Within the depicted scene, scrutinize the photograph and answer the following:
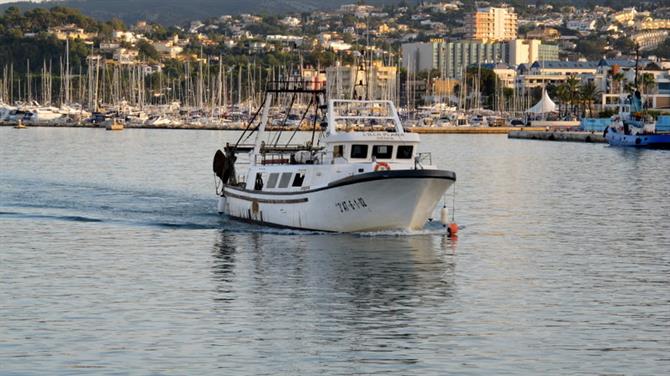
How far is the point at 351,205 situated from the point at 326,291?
10.5 meters

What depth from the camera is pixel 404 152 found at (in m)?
47.0

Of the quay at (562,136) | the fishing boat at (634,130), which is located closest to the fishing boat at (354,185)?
the fishing boat at (634,130)

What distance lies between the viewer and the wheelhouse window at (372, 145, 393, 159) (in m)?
46.6

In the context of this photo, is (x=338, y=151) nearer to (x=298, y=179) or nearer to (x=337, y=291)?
(x=298, y=179)

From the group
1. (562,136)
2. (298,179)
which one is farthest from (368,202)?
(562,136)

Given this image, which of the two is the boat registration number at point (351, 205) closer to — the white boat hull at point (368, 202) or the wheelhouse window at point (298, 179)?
the white boat hull at point (368, 202)

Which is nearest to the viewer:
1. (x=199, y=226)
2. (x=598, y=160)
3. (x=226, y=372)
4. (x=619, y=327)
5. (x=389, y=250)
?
(x=226, y=372)

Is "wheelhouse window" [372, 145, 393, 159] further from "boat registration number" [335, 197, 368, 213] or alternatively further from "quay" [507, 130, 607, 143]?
"quay" [507, 130, 607, 143]

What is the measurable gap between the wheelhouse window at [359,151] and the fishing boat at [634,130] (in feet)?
322

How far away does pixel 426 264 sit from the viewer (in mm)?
40719

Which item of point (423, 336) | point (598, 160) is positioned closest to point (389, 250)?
point (423, 336)

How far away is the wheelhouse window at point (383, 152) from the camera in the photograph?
4662 centimetres

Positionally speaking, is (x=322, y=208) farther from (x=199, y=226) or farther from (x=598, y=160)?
(x=598, y=160)

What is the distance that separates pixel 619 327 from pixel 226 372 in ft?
30.3
